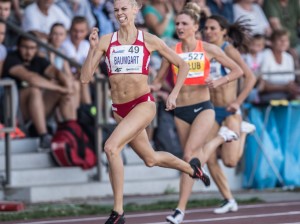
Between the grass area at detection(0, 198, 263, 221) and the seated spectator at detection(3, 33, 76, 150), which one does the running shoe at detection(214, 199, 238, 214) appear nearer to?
the grass area at detection(0, 198, 263, 221)

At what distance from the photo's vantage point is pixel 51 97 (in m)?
15.7

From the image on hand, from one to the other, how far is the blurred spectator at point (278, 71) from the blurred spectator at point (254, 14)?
699 millimetres

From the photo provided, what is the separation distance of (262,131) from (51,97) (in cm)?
333

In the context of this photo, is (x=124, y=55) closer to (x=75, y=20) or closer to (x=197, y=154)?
(x=197, y=154)

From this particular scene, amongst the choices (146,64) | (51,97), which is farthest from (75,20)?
(146,64)

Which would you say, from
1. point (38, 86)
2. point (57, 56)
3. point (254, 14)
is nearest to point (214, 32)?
point (38, 86)

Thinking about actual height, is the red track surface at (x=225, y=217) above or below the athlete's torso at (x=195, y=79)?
below

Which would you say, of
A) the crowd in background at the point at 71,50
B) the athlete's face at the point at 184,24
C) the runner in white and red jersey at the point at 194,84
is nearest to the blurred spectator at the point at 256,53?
the crowd in background at the point at 71,50

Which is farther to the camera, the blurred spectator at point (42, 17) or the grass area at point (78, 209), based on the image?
the blurred spectator at point (42, 17)

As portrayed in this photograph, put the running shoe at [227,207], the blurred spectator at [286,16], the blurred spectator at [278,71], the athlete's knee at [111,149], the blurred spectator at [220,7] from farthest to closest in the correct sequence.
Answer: the blurred spectator at [286,16]
the blurred spectator at [220,7]
the blurred spectator at [278,71]
the running shoe at [227,207]
the athlete's knee at [111,149]

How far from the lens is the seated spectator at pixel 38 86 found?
1533 cm

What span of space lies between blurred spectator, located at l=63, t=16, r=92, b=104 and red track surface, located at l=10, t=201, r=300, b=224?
3.00 metres

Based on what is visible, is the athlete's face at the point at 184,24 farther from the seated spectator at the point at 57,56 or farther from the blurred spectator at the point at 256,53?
the blurred spectator at the point at 256,53

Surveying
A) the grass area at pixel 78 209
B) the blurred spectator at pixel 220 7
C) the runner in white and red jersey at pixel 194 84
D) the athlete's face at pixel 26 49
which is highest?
the blurred spectator at pixel 220 7
